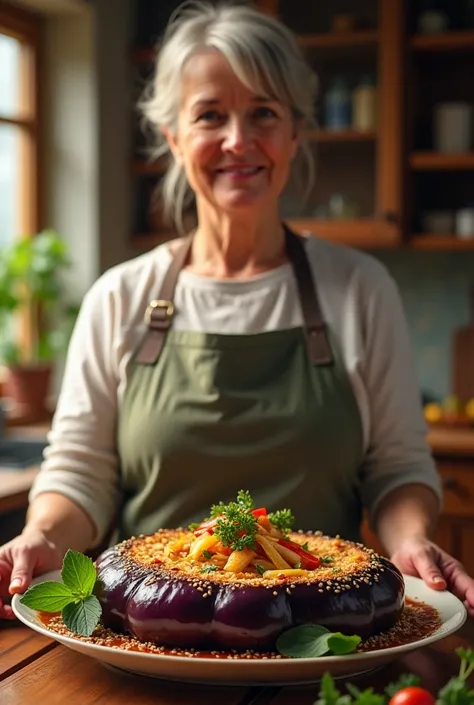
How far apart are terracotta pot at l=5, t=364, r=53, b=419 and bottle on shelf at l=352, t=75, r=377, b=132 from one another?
1.45m

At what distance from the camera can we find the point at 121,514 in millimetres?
1882

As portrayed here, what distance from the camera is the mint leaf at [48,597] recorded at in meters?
1.23

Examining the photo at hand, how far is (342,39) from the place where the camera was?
3.86 m

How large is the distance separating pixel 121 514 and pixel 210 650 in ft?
2.40

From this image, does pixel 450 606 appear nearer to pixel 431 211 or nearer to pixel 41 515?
pixel 41 515

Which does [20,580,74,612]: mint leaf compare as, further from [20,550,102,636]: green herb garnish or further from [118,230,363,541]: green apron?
[118,230,363,541]: green apron

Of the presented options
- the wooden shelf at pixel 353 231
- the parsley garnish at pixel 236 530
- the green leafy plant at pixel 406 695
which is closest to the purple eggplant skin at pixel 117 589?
the parsley garnish at pixel 236 530

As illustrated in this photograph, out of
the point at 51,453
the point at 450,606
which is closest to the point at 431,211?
the point at 51,453

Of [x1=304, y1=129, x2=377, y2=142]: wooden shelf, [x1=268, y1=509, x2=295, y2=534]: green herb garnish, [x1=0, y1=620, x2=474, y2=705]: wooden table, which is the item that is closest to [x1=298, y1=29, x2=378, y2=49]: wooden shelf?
[x1=304, y1=129, x2=377, y2=142]: wooden shelf

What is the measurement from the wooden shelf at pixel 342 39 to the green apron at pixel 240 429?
7.31 ft

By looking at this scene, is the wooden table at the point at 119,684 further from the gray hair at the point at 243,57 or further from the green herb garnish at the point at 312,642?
the gray hair at the point at 243,57

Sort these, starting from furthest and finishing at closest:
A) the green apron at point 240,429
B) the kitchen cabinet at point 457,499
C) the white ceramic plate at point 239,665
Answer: the kitchen cabinet at point 457,499 → the green apron at point 240,429 → the white ceramic plate at point 239,665

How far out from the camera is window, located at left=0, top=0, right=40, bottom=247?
3.94 meters

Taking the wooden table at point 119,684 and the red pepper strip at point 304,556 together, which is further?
the red pepper strip at point 304,556
